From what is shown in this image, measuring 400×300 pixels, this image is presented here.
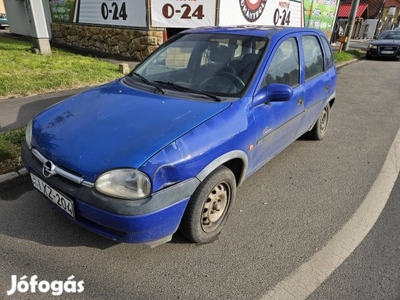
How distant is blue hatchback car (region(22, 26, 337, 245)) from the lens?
1.97 metres

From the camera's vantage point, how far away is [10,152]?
3502 mm

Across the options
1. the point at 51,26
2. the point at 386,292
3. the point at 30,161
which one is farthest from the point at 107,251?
the point at 51,26

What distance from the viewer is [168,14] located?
9.95 meters

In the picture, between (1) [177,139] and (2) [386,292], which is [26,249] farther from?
(2) [386,292]

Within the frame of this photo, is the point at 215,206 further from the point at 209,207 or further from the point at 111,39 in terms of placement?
the point at 111,39

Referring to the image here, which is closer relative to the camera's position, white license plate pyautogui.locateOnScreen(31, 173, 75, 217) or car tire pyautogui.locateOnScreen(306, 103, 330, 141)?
white license plate pyautogui.locateOnScreen(31, 173, 75, 217)

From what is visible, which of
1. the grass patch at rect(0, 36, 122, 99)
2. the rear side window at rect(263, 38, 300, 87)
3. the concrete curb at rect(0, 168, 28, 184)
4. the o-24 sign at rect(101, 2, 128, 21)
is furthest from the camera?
the o-24 sign at rect(101, 2, 128, 21)

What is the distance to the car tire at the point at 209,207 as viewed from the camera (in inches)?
88.2

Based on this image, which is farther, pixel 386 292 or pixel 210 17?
pixel 210 17

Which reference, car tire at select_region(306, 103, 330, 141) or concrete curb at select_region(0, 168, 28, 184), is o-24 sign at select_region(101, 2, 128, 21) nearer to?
car tire at select_region(306, 103, 330, 141)

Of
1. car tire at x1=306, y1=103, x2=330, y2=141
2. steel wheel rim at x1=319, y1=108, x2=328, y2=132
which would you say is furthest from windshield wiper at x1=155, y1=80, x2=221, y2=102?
steel wheel rim at x1=319, y1=108, x2=328, y2=132

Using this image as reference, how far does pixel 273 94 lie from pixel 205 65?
0.79 metres

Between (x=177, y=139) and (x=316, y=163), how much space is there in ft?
8.66

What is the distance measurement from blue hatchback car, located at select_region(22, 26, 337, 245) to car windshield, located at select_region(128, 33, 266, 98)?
0.01m
